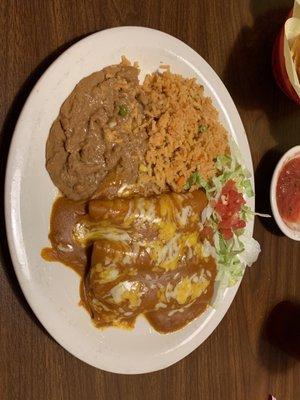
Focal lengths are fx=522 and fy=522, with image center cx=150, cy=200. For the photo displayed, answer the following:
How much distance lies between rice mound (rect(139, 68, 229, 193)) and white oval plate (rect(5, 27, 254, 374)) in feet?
0.28

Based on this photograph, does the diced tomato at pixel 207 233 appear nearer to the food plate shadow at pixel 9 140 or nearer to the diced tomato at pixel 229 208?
the diced tomato at pixel 229 208

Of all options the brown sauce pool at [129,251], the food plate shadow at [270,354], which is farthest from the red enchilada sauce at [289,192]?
the brown sauce pool at [129,251]

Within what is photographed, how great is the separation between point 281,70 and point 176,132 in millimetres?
654

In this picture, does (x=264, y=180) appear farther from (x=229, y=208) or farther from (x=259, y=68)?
(x=259, y=68)

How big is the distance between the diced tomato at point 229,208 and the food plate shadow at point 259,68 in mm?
433

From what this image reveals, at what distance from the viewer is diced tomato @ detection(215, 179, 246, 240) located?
82.6 inches

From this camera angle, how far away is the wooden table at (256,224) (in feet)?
5.61

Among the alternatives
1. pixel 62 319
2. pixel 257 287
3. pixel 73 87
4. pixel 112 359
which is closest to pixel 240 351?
pixel 257 287

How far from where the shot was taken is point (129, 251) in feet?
5.79

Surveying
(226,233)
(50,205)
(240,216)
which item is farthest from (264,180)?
(50,205)

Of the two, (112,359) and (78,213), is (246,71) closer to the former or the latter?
(78,213)

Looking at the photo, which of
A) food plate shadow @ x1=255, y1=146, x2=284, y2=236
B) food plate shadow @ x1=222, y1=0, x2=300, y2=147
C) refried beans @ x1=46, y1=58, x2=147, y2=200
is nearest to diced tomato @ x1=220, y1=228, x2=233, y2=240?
food plate shadow @ x1=255, y1=146, x2=284, y2=236

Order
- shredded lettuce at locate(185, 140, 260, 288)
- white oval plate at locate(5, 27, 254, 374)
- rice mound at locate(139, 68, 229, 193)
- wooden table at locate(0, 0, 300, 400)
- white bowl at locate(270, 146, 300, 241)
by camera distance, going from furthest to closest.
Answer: white bowl at locate(270, 146, 300, 241)
shredded lettuce at locate(185, 140, 260, 288)
rice mound at locate(139, 68, 229, 193)
wooden table at locate(0, 0, 300, 400)
white oval plate at locate(5, 27, 254, 374)

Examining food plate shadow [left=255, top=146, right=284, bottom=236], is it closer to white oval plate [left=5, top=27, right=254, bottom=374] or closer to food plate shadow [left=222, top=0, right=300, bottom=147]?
food plate shadow [left=222, top=0, right=300, bottom=147]
